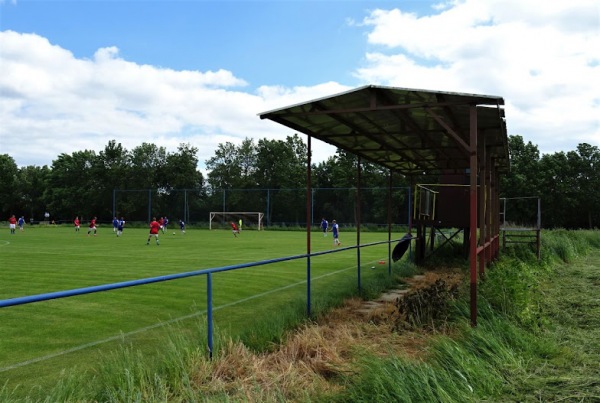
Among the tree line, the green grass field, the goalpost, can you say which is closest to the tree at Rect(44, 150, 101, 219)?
the tree line

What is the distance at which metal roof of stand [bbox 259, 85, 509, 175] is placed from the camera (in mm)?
6926

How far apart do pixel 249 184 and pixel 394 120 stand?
7365cm

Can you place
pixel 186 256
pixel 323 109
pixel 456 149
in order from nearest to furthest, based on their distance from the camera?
pixel 323 109
pixel 456 149
pixel 186 256

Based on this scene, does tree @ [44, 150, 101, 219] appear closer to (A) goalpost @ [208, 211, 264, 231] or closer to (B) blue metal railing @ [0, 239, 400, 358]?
(A) goalpost @ [208, 211, 264, 231]

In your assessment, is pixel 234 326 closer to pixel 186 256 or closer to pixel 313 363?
pixel 313 363

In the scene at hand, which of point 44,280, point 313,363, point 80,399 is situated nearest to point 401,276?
point 313,363

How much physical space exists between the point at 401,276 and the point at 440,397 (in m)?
9.06

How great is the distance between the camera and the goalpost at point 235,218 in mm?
55344

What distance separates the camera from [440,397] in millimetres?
3922

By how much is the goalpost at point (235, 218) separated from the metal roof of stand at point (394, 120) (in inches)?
1708

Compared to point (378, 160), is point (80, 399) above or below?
below

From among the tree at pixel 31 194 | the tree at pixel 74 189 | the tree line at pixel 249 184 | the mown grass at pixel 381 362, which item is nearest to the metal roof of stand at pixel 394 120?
the mown grass at pixel 381 362

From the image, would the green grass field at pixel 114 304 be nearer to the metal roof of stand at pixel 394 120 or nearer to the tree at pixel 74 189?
the metal roof of stand at pixel 394 120

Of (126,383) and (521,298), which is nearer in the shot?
(126,383)
